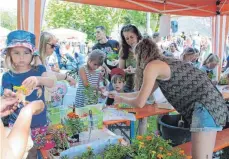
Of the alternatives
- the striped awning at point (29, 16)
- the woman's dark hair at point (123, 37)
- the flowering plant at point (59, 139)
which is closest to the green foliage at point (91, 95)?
the flowering plant at point (59, 139)

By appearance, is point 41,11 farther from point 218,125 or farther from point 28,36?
point 218,125

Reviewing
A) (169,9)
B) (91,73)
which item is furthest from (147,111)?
(169,9)

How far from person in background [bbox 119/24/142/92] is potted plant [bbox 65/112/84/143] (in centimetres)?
169

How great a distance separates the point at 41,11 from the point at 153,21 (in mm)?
16995

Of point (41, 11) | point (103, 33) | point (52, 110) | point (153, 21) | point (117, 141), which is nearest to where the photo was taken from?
point (117, 141)

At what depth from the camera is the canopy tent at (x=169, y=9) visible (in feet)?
9.89

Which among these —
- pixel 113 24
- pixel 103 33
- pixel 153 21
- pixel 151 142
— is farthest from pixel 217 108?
pixel 153 21

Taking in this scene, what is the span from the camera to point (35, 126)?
1.71m

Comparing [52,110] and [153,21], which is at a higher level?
[153,21]

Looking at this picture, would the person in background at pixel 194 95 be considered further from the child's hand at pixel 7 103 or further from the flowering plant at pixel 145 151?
the child's hand at pixel 7 103

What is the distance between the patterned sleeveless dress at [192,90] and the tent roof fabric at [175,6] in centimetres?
232

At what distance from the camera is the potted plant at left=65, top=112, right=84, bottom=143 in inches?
67.3

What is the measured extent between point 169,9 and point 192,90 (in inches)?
128

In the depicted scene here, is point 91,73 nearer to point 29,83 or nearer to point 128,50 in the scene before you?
point 128,50
